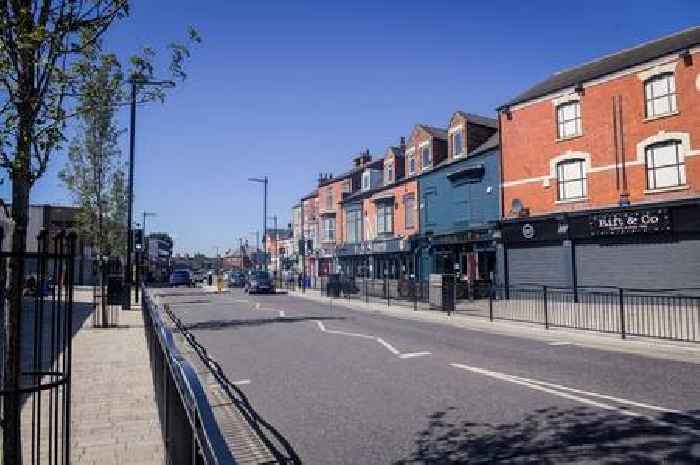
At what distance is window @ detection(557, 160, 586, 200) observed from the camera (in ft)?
80.9

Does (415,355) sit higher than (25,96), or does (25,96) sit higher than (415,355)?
(25,96)

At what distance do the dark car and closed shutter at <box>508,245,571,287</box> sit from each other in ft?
58.9

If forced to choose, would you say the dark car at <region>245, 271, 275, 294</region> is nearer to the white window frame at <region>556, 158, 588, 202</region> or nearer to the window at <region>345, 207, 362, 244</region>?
the window at <region>345, 207, 362, 244</region>

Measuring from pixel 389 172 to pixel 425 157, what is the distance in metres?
6.39

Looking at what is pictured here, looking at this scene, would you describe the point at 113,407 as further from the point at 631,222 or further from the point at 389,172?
the point at 389,172

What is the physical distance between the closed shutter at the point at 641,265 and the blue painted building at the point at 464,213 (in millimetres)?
5371

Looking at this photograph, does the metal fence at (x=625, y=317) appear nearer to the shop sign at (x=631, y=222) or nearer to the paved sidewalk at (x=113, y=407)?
the shop sign at (x=631, y=222)

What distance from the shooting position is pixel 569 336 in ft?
45.1

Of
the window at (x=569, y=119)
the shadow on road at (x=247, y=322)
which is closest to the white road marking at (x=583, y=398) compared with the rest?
the shadow on road at (x=247, y=322)

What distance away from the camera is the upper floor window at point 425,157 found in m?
36.2

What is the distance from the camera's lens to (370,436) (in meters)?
5.81

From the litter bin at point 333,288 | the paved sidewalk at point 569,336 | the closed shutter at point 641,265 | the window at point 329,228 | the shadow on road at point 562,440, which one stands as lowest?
the paved sidewalk at point 569,336

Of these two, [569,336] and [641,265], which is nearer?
[569,336]

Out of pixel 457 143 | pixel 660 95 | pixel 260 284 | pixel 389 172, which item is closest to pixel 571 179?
pixel 660 95
